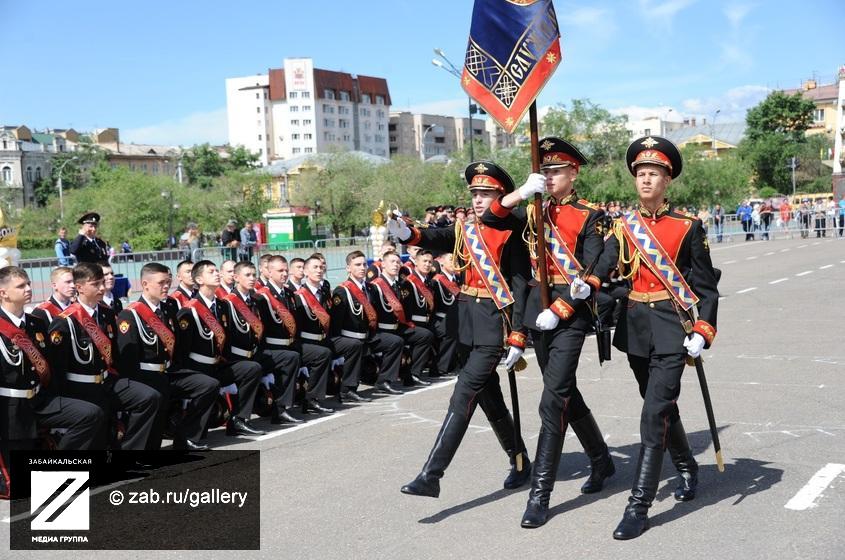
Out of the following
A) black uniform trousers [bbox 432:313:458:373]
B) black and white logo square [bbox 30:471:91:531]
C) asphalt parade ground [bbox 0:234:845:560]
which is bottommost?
asphalt parade ground [bbox 0:234:845:560]

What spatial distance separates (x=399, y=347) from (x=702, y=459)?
430cm

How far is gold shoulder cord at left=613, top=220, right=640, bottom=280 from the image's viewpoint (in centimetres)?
604

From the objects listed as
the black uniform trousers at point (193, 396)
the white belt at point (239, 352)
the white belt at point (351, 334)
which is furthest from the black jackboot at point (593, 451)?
the white belt at point (351, 334)

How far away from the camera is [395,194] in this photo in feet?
203

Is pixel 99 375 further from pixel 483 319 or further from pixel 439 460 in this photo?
pixel 483 319

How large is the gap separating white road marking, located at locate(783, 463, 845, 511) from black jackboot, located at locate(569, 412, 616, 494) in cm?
114

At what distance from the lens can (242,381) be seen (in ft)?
29.0

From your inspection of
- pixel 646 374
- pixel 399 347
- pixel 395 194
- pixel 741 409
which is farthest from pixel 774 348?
pixel 395 194

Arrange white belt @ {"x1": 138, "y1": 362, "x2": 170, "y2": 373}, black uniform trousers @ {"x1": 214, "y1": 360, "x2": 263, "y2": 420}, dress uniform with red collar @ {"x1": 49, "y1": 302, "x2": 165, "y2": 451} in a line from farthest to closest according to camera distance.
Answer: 1. black uniform trousers @ {"x1": 214, "y1": 360, "x2": 263, "y2": 420}
2. white belt @ {"x1": 138, "y1": 362, "x2": 170, "y2": 373}
3. dress uniform with red collar @ {"x1": 49, "y1": 302, "x2": 165, "y2": 451}

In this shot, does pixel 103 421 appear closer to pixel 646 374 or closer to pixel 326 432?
pixel 326 432

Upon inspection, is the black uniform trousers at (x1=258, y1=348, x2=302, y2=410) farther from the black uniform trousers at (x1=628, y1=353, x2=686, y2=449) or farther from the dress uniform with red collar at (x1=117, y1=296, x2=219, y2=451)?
the black uniform trousers at (x1=628, y1=353, x2=686, y2=449)

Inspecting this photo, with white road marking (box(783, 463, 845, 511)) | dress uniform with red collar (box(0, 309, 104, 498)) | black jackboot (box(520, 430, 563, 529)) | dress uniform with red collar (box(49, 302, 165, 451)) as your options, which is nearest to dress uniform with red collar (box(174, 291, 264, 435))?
dress uniform with red collar (box(49, 302, 165, 451))

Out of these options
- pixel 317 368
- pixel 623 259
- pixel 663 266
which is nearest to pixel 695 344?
pixel 663 266

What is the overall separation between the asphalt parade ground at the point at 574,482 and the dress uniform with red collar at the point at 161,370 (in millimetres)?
341
